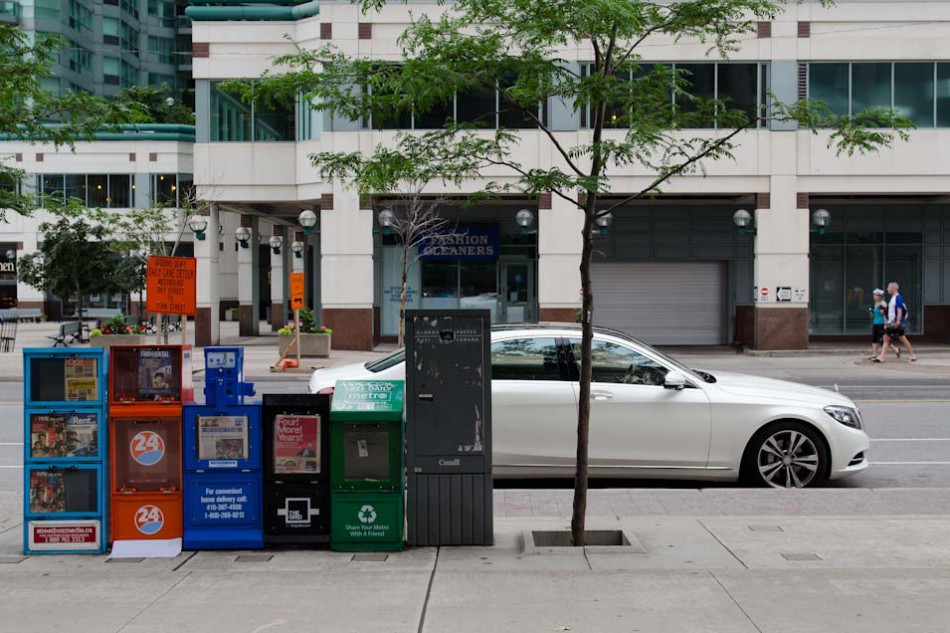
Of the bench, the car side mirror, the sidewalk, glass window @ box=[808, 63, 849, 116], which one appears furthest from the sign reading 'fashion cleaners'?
the sidewalk

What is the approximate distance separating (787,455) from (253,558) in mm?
5287

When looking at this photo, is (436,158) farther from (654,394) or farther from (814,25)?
(814,25)

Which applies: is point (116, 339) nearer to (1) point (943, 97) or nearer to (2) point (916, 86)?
(2) point (916, 86)

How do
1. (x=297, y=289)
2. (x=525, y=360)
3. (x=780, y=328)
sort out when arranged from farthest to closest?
(x=780, y=328) < (x=297, y=289) < (x=525, y=360)

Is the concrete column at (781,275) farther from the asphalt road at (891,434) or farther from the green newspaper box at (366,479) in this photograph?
the green newspaper box at (366,479)

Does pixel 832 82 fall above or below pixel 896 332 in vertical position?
above

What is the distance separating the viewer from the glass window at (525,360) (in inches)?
390

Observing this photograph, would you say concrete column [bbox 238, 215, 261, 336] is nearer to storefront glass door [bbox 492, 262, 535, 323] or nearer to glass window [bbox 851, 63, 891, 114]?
storefront glass door [bbox 492, 262, 535, 323]

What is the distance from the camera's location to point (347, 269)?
95.5 feet

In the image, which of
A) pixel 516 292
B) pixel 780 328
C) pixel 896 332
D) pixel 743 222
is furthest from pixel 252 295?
pixel 896 332

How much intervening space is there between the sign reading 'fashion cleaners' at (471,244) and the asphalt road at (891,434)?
12069 mm

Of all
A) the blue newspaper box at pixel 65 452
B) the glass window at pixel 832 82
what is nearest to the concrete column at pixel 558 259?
the glass window at pixel 832 82

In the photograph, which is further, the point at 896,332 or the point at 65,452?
the point at 896,332

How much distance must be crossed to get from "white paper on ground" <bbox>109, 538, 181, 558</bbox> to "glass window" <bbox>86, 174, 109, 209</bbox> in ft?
163
